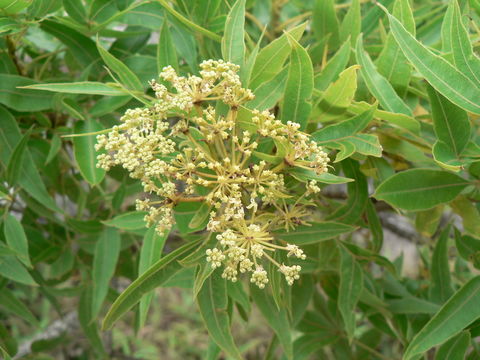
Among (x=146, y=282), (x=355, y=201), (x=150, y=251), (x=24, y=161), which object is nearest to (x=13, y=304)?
(x=24, y=161)

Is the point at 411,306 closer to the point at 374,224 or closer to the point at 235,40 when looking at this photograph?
the point at 374,224

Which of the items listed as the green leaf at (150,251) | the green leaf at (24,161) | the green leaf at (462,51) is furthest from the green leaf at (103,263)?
the green leaf at (462,51)

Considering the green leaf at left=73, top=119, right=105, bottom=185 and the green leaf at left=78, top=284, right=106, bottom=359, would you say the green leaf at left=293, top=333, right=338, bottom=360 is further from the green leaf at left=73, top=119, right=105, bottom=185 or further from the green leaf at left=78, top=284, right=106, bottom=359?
the green leaf at left=73, top=119, right=105, bottom=185

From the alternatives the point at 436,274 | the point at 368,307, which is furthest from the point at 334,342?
the point at 436,274

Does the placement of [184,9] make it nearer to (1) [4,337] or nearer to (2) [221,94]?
(2) [221,94]

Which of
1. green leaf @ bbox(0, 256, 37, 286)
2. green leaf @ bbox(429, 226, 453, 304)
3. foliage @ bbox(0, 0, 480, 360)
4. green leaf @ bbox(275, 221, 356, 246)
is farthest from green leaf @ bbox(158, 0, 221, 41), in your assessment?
green leaf @ bbox(429, 226, 453, 304)

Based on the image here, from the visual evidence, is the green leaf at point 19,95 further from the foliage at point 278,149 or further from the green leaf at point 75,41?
the green leaf at point 75,41

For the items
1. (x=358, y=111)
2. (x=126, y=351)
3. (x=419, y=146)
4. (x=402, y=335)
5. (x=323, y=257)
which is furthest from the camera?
(x=126, y=351)
